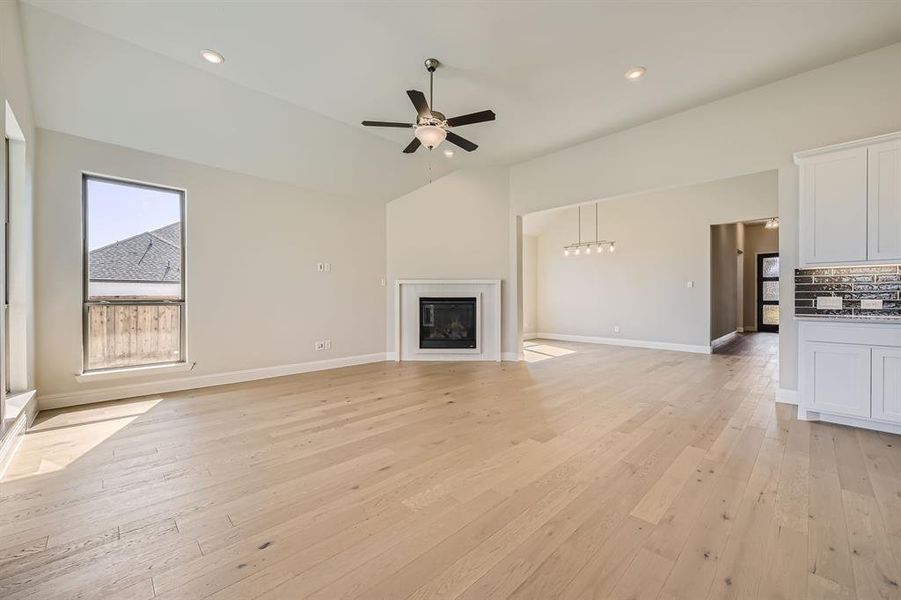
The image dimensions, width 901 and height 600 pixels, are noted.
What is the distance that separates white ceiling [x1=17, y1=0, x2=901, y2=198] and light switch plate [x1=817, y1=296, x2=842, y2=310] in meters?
2.19

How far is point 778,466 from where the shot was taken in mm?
2334

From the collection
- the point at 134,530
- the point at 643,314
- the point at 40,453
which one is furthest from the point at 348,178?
the point at 643,314

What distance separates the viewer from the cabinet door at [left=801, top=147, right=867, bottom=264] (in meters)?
3.03

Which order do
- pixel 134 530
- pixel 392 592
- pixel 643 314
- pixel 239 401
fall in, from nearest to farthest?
pixel 392 592, pixel 134 530, pixel 239 401, pixel 643 314

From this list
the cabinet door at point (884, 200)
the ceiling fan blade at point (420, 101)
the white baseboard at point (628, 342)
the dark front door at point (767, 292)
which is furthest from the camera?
the dark front door at point (767, 292)

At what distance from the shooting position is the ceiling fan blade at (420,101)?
2990 millimetres

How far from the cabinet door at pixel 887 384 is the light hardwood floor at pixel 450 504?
0.68 feet

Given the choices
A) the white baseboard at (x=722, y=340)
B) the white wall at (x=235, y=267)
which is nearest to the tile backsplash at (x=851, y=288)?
the white baseboard at (x=722, y=340)

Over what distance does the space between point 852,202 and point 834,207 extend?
0.35 feet

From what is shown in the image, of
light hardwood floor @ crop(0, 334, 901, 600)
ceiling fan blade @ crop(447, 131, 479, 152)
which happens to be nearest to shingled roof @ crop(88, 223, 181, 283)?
light hardwood floor @ crop(0, 334, 901, 600)

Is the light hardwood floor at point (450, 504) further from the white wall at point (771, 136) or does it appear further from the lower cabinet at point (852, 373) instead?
the white wall at point (771, 136)

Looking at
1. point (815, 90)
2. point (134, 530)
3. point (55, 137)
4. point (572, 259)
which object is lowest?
point (134, 530)

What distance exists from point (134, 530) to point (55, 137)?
4.01 meters

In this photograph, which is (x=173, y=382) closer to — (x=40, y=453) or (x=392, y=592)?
(x=40, y=453)
